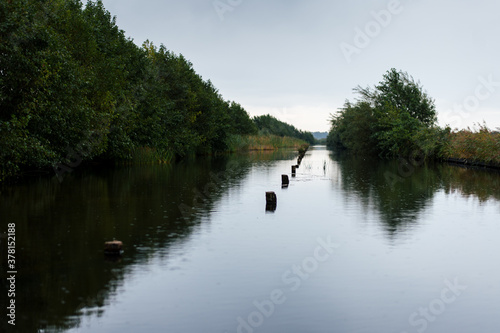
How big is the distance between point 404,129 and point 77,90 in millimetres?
45081

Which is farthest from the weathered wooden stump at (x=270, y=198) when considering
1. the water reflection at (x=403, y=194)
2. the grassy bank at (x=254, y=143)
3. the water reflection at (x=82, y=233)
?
the grassy bank at (x=254, y=143)

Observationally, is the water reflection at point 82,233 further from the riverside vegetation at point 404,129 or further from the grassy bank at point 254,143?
the grassy bank at point 254,143

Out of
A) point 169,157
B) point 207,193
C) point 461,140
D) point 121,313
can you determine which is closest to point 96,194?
point 207,193

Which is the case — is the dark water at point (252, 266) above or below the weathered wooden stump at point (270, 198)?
below

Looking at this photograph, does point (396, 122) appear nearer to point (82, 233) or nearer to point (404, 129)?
point (404, 129)

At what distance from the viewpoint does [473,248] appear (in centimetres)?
1159

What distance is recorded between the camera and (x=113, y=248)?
10047 mm

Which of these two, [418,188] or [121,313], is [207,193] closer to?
[418,188]

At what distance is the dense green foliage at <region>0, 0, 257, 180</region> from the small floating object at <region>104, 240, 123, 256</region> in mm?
9483

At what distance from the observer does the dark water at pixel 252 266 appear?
275 inches

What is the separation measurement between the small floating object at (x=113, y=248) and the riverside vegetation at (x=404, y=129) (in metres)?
42.0

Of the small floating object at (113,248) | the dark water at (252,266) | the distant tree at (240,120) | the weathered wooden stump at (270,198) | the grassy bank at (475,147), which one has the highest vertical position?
the distant tree at (240,120)

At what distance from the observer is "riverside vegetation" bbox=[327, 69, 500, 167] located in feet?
166

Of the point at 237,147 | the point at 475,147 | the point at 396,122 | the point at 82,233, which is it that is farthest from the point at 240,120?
the point at 82,233
